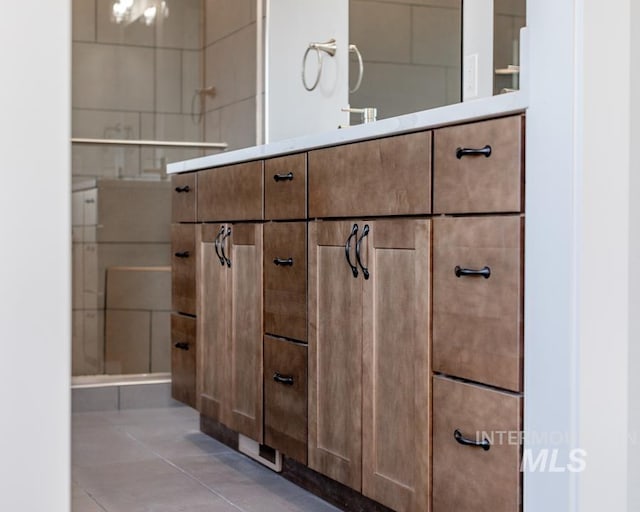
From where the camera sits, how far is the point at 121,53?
4.06m

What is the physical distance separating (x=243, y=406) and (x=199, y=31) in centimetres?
215

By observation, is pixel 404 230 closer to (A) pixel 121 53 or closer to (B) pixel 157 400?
(B) pixel 157 400

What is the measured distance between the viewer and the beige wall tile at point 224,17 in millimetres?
3977

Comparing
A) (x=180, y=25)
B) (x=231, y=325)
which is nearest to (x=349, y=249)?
(x=231, y=325)

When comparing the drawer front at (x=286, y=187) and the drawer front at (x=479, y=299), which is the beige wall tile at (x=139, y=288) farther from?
the drawer front at (x=479, y=299)

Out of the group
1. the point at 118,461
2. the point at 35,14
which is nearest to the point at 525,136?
the point at 35,14

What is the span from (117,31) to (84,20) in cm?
15

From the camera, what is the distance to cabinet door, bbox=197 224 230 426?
9.14ft

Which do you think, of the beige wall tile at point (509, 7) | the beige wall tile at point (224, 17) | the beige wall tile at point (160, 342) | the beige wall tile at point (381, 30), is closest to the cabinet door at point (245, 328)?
the beige wall tile at point (381, 30)

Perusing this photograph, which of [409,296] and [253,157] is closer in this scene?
[409,296]

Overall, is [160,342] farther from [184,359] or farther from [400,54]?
[400,54]

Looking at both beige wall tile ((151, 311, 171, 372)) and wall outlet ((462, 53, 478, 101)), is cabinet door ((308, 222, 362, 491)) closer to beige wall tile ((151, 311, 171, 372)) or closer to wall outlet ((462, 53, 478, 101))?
wall outlet ((462, 53, 478, 101))

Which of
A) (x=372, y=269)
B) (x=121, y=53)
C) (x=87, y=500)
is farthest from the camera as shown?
(x=121, y=53)

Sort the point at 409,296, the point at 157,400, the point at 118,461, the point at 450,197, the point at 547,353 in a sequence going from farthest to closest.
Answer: the point at 157,400, the point at 118,461, the point at 409,296, the point at 450,197, the point at 547,353
